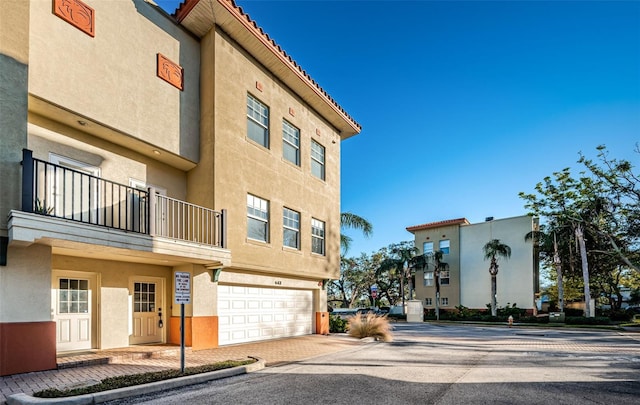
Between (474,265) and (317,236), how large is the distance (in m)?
27.0

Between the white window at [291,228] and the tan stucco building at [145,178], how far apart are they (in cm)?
8

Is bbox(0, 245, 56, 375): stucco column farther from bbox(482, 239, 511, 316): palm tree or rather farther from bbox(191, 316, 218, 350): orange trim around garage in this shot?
bbox(482, 239, 511, 316): palm tree

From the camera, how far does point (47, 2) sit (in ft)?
31.3

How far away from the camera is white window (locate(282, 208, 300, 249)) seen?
16422 mm

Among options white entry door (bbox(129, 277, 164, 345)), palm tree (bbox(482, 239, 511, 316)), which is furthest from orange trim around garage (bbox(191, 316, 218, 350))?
palm tree (bbox(482, 239, 511, 316))

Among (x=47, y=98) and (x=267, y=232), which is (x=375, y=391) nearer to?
(x=267, y=232)

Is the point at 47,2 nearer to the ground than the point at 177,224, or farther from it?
farther from it

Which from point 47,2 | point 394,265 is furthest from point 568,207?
point 47,2

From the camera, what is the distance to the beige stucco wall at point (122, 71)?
372 inches

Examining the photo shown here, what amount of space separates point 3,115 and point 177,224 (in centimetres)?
544

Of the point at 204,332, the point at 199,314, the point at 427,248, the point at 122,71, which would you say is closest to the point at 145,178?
the point at 122,71

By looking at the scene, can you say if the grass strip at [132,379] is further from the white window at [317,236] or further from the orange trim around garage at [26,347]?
the white window at [317,236]

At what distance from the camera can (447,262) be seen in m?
42.0

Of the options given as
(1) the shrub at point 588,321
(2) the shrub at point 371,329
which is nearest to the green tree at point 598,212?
(1) the shrub at point 588,321
